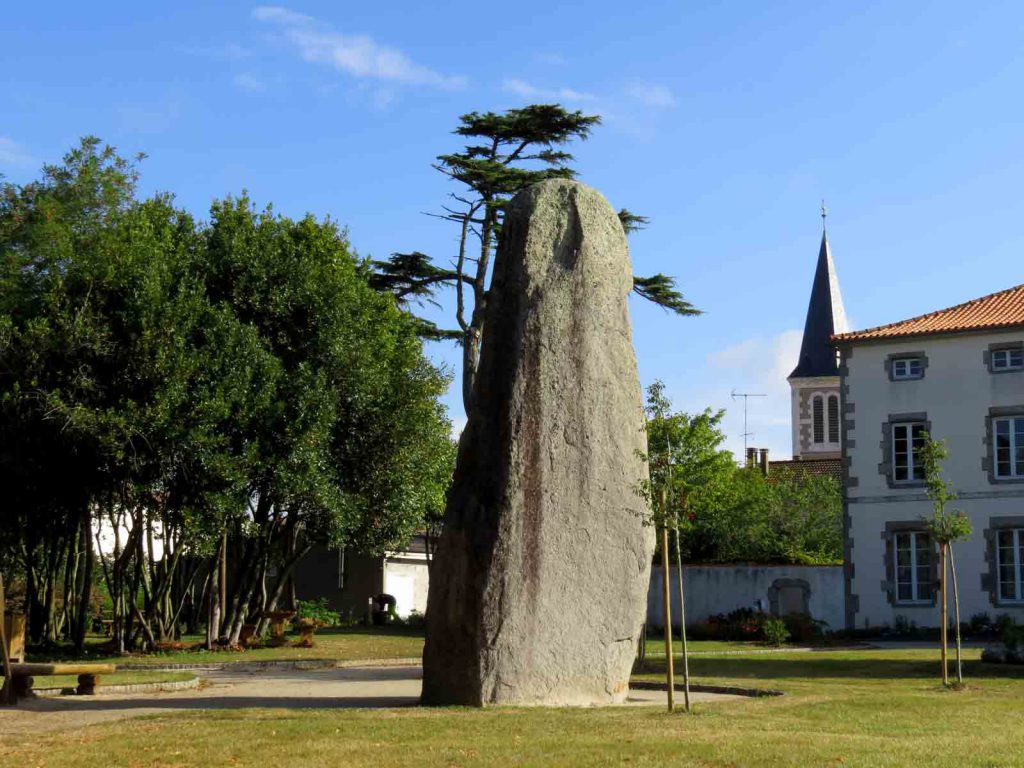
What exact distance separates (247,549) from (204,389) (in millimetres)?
6007

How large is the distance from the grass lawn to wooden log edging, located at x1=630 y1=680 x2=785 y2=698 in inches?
28.4

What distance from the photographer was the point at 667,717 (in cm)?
1262

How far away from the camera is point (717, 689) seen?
1630cm

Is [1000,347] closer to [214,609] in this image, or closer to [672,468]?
[214,609]

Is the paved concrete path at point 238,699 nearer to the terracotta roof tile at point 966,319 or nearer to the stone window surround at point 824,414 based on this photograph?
the terracotta roof tile at point 966,319

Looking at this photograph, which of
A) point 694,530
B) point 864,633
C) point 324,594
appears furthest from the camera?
point 324,594

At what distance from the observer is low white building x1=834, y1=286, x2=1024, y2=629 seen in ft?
112

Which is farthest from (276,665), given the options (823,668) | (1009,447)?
(1009,447)

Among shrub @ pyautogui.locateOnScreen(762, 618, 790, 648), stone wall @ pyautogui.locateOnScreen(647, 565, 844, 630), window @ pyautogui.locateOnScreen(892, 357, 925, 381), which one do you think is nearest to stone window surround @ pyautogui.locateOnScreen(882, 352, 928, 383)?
window @ pyautogui.locateOnScreen(892, 357, 925, 381)

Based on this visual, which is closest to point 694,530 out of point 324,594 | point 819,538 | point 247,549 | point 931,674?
point 819,538

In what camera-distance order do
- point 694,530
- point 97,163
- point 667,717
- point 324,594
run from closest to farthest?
point 667,717, point 97,163, point 694,530, point 324,594

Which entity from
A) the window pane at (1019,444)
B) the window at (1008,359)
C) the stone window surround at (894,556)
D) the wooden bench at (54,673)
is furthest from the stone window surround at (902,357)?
the wooden bench at (54,673)

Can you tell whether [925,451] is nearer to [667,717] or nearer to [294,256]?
[667,717]

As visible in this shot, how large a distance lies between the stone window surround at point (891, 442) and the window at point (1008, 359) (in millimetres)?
2330
